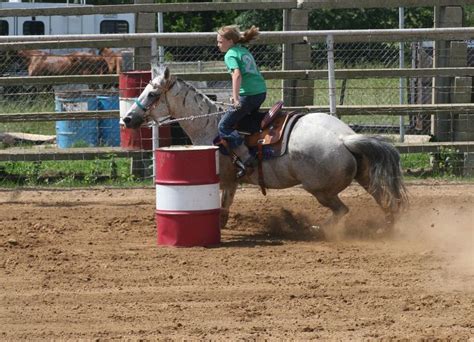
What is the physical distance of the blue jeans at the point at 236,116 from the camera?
33.7ft

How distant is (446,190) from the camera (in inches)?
520

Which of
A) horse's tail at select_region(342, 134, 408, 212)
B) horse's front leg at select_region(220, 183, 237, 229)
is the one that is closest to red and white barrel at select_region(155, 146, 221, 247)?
horse's front leg at select_region(220, 183, 237, 229)

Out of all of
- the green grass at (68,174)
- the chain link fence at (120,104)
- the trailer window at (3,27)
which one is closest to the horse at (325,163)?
the chain link fence at (120,104)

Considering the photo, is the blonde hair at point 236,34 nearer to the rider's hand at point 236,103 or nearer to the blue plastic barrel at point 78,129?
the rider's hand at point 236,103

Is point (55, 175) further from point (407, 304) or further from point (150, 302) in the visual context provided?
point (407, 304)

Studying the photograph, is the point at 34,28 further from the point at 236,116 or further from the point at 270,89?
the point at 236,116

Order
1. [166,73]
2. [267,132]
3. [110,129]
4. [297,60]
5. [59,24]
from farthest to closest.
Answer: [59,24]
[110,129]
[297,60]
[166,73]
[267,132]

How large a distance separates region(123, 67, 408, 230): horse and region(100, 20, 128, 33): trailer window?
1629 centimetres

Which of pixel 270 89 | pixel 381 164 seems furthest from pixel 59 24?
pixel 381 164

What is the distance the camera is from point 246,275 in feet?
27.2

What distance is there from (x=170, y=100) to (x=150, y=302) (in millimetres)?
3940

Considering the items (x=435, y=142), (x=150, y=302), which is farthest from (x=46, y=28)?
(x=150, y=302)

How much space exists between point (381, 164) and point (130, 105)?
446 centimetres

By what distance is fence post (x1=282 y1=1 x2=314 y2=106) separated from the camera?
14305 millimetres
